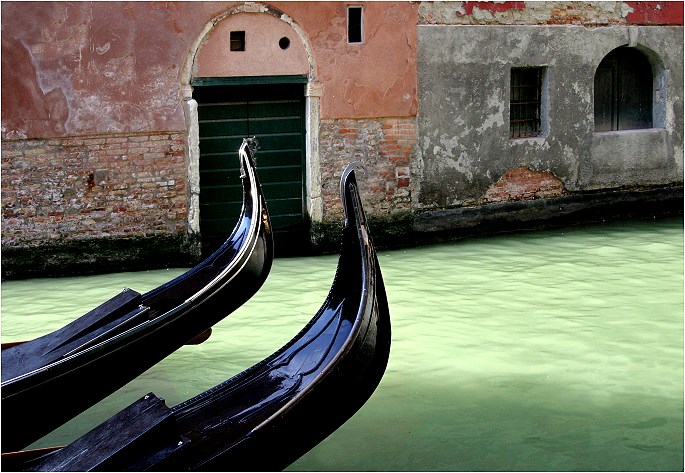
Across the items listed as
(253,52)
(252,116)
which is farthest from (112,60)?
(252,116)

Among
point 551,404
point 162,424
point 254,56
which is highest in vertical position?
point 254,56

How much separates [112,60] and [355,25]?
160 cm

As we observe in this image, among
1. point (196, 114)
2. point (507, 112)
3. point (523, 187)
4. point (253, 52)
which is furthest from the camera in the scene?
point (523, 187)

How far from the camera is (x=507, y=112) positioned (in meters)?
7.59

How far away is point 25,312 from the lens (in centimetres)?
552

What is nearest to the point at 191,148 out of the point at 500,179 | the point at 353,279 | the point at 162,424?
the point at 500,179

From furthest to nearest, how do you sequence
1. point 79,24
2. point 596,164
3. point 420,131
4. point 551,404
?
1. point 596,164
2. point 420,131
3. point 79,24
4. point 551,404

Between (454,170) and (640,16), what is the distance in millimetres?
2005

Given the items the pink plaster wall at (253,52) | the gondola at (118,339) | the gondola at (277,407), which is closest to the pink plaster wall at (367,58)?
the pink plaster wall at (253,52)

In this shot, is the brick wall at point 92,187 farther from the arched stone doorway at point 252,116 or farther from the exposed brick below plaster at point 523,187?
the exposed brick below plaster at point 523,187

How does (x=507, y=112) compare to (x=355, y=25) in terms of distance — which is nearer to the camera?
(x=355, y=25)

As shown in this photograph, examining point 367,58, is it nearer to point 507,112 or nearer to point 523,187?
point 507,112

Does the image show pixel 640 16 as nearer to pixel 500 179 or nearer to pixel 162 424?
pixel 500 179

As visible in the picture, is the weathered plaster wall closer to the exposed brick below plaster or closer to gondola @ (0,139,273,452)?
the exposed brick below plaster
